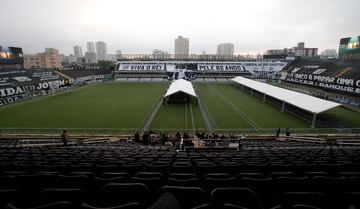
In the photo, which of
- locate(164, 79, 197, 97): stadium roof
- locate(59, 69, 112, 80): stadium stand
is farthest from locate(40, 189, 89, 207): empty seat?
locate(59, 69, 112, 80): stadium stand

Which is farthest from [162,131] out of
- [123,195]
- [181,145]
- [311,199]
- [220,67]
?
[220,67]

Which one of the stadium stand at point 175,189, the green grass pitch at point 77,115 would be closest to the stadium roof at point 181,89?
the green grass pitch at point 77,115

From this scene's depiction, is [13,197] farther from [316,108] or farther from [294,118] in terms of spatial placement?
[294,118]

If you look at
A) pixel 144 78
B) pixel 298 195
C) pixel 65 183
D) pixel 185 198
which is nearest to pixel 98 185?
pixel 65 183

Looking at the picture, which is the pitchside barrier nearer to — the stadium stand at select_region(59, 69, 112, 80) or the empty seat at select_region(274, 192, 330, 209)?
the empty seat at select_region(274, 192, 330, 209)

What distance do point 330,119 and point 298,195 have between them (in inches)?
1045

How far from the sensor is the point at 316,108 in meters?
21.5

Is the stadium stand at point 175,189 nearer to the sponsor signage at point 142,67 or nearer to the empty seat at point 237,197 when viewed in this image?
the empty seat at point 237,197

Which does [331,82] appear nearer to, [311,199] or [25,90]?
[311,199]

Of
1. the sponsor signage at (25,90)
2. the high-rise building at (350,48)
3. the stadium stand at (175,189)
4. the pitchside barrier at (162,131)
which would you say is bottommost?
the pitchside barrier at (162,131)

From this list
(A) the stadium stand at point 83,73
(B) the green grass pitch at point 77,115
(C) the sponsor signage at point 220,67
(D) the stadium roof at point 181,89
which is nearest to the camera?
(B) the green grass pitch at point 77,115

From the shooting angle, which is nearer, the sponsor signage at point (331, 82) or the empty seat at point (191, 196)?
the empty seat at point (191, 196)

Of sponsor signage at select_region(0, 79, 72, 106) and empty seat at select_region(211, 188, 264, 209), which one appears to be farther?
sponsor signage at select_region(0, 79, 72, 106)

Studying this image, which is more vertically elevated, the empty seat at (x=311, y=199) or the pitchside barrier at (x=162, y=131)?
the empty seat at (x=311, y=199)
